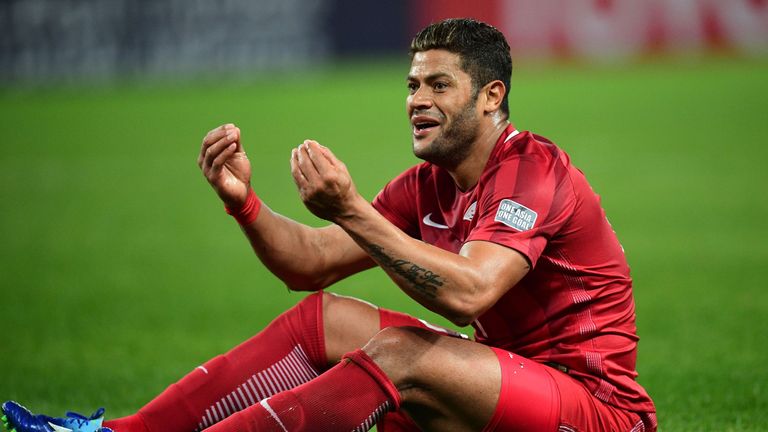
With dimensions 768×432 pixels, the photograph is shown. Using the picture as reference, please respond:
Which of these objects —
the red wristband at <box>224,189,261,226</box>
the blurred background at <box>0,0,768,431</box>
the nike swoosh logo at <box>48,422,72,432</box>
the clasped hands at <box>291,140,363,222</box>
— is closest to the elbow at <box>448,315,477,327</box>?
the clasped hands at <box>291,140,363,222</box>

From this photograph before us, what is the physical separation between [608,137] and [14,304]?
35.4 ft

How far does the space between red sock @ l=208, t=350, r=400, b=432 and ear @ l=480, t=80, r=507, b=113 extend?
120 centimetres

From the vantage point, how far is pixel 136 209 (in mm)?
13117

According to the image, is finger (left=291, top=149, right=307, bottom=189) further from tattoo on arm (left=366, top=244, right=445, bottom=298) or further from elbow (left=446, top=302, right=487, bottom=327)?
elbow (left=446, top=302, right=487, bottom=327)

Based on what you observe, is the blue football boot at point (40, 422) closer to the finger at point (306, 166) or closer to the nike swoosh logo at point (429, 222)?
the finger at point (306, 166)

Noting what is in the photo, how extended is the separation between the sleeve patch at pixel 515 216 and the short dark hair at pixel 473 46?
604 millimetres

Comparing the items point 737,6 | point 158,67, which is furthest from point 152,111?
point 737,6

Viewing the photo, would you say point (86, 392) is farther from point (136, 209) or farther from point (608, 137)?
point (608, 137)

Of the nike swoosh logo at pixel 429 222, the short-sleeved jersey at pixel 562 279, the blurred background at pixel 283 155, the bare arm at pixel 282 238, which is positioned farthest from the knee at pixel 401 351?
the blurred background at pixel 283 155

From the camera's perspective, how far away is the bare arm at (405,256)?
12.1 ft

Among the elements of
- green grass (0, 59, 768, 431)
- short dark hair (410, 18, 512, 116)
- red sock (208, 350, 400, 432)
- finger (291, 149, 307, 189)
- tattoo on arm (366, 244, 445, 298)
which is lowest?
green grass (0, 59, 768, 431)

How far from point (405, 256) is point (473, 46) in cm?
106

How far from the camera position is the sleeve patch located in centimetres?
390

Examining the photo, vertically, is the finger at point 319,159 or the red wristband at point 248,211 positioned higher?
the finger at point 319,159
